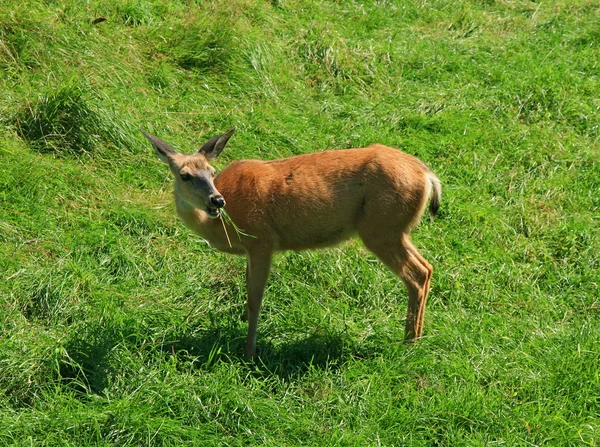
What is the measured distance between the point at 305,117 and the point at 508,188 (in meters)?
2.13

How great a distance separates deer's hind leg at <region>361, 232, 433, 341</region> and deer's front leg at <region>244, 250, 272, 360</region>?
733 mm

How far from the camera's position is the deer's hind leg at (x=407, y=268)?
6348 mm

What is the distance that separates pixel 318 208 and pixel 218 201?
794 mm

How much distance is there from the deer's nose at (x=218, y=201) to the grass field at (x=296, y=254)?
2.69ft

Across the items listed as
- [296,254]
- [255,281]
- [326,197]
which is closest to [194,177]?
[255,281]

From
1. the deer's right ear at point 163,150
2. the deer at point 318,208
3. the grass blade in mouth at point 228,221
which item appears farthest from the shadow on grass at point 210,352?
the deer's right ear at point 163,150

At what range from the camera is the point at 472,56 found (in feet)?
34.2

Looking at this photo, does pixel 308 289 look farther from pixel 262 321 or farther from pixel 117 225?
pixel 117 225

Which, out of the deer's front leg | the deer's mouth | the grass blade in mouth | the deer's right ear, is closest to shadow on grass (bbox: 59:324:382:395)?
the deer's front leg

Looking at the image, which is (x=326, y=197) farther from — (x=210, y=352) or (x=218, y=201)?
(x=210, y=352)

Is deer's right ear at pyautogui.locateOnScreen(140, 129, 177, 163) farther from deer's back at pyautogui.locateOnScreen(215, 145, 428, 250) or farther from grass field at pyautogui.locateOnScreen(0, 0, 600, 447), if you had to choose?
grass field at pyautogui.locateOnScreen(0, 0, 600, 447)

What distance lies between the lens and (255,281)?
625 centimetres

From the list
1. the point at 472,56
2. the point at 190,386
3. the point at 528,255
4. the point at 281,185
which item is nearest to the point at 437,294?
the point at 528,255

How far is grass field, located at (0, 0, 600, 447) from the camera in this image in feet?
17.7
